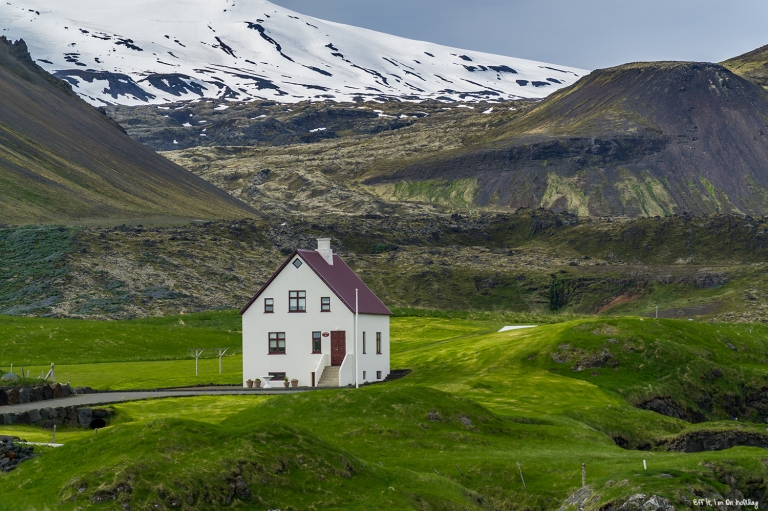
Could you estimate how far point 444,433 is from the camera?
4759 centimetres

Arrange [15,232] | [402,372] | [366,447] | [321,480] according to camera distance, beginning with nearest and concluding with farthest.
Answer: [321,480], [366,447], [402,372], [15,232]

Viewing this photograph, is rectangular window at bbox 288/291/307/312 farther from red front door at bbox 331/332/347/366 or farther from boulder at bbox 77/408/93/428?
boulder at bbox 77/408/93/428

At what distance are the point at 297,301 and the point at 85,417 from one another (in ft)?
89.3

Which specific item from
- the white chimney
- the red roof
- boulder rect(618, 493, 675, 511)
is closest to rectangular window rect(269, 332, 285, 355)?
the red roof

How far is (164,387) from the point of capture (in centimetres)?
7412

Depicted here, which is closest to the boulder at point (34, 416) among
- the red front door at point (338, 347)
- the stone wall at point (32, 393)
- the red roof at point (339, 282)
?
the stone wall at point (32, 393)

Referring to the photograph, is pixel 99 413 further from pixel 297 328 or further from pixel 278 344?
pixel 297 328

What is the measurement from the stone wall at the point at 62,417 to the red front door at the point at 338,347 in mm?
25132

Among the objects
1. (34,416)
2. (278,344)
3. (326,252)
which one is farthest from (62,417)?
(326,252)

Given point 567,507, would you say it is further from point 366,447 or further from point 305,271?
point 305,271

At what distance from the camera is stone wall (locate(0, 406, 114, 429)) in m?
48.6

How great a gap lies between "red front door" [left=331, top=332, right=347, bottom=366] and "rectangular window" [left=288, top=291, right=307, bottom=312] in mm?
3231

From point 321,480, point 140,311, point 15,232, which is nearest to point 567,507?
point 321,480

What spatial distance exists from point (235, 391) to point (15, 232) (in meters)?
138
